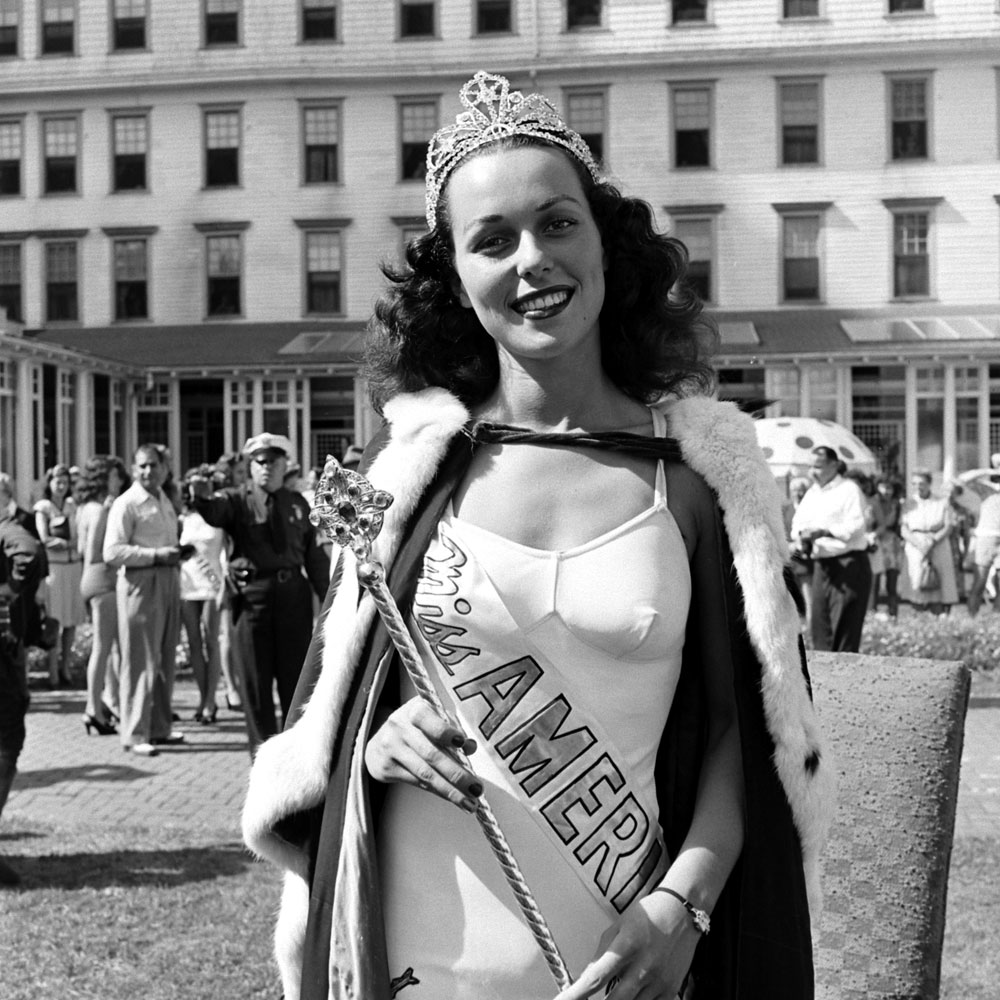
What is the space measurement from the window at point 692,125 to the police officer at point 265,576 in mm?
23350

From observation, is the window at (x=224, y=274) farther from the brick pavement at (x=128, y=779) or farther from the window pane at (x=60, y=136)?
the brick pavement at (x=128, y=779)

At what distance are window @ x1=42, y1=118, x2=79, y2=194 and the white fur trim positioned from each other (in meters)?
31.3

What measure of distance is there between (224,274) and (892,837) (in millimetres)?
29021

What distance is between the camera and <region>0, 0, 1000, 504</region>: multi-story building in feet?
92.6

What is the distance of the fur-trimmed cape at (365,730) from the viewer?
6.29 ft

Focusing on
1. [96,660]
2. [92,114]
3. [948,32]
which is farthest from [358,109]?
[96,660]

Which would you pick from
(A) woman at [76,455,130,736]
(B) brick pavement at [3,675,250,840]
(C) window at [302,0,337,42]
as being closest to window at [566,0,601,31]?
(C) window at [302,0,337,42]

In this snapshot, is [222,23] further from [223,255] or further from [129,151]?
[223,255]

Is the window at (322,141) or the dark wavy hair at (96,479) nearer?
the dark wavy hair at (96,479)

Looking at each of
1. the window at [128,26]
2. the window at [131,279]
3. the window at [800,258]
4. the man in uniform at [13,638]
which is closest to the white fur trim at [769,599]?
the man in uniform at [13,638]

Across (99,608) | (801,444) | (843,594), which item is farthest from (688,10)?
(99,608)

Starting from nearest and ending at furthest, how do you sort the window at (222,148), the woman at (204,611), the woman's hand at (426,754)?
the woman's hand at (426,754) < the woman at (204,611) < the window at (222,148)

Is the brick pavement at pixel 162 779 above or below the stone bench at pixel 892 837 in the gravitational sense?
below

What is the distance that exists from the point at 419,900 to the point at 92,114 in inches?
1246
